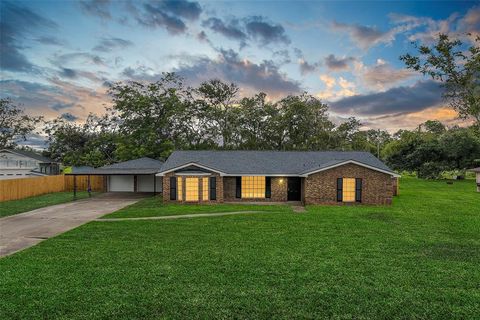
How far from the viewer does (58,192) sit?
32562 millimetres

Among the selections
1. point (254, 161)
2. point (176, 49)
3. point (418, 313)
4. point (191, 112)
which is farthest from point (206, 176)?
point (191, 112)

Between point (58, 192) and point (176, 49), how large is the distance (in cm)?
2079

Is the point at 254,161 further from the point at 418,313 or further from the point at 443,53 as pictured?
the point at 418,313

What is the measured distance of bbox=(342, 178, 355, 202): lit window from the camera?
2264cm

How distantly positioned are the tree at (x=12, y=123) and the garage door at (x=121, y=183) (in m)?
16.1

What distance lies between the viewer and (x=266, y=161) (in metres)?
26.5

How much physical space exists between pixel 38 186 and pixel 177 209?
1792cm

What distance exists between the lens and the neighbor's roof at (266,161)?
2404 centimetres

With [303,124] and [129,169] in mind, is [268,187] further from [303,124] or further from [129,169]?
[303,124]

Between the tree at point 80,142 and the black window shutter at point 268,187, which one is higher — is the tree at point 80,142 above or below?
above

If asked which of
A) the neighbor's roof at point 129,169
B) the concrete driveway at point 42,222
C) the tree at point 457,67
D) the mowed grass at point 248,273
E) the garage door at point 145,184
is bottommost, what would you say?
the mowed grass at point 248,273

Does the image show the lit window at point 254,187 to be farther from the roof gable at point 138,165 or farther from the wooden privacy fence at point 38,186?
the wooden privacy fence at point 38,186

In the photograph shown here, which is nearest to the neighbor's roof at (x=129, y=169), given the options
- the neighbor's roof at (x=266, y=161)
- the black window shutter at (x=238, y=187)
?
the neighbor's roof at (x=266, y=161)

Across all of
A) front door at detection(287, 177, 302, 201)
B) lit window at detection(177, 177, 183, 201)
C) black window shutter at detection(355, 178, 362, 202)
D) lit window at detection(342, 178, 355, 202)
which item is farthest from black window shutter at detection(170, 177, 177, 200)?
black window shutter at detection(355, 178, 362, 202)
